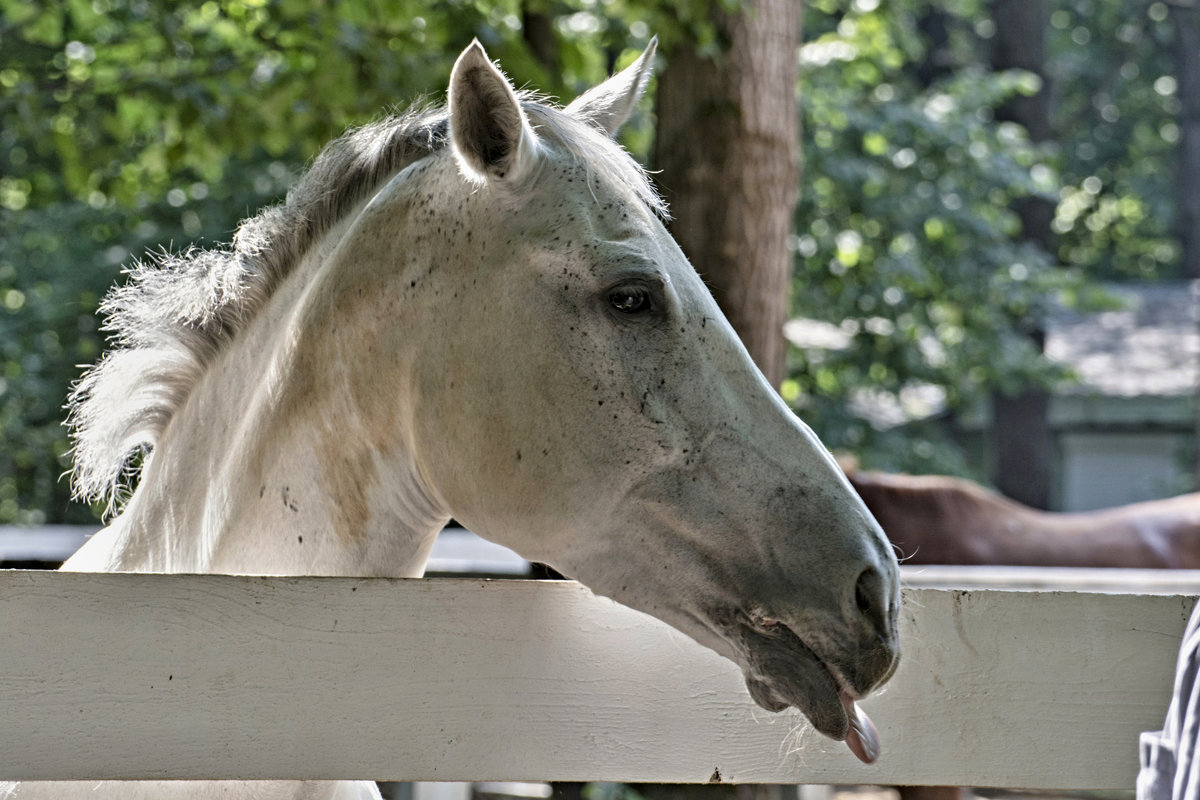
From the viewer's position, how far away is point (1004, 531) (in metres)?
6.51

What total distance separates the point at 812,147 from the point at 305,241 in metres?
7.27

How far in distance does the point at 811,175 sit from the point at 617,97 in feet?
23.1

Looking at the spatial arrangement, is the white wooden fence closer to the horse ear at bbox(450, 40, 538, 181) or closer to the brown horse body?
the horse ear at bbox(450, 40, 538, 181)

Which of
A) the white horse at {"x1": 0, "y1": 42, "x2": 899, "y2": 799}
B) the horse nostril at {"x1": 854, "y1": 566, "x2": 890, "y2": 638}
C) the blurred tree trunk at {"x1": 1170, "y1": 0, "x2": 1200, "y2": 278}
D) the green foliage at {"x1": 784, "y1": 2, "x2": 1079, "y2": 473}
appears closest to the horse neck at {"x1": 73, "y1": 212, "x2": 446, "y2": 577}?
the white horse at {"x1": 0, "y1": 42, "x2": 899, "y2": 799}

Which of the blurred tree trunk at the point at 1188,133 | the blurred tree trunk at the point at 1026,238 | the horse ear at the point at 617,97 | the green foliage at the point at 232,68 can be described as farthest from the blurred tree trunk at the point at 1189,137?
the horse ear at the point at 617,97

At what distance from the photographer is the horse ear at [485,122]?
141 centimetres

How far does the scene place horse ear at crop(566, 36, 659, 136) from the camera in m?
1.93

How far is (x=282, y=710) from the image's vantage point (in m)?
1.41

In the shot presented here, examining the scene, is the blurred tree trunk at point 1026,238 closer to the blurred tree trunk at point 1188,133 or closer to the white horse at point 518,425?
the blurred tree trunk at point 1188,133

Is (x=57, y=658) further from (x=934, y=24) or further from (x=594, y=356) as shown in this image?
(x=934, y=24)

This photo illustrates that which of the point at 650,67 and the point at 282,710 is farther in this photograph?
the point at 650,67

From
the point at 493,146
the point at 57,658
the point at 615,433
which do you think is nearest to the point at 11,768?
the point at 57,658

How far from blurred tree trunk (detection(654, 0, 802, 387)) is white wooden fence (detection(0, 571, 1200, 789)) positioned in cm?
216

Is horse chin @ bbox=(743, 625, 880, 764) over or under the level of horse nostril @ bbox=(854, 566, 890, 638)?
under
